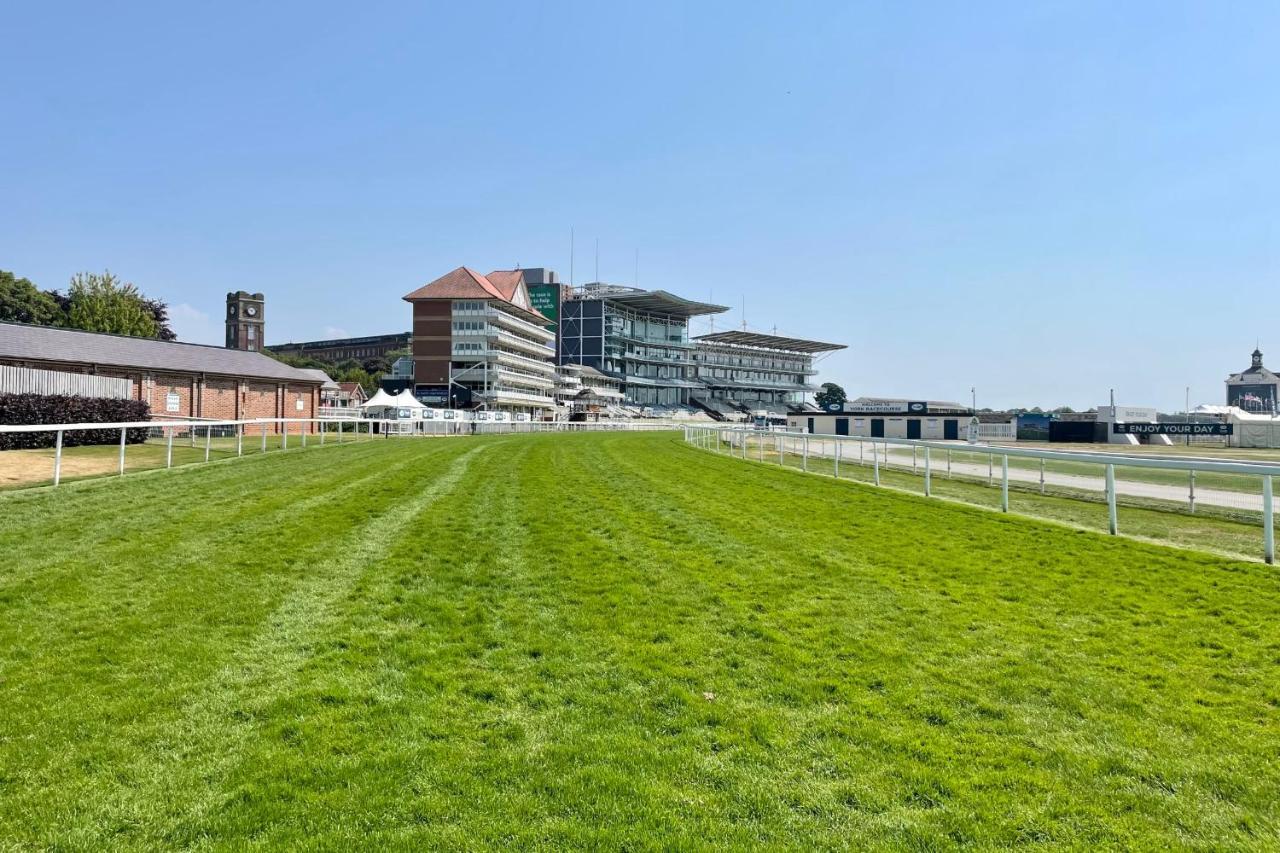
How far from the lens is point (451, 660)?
195 inches

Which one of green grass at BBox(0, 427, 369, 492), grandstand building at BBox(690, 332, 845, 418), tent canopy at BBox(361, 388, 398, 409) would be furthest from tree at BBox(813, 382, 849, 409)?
green grass at BBox(0, 427, 369, 492)

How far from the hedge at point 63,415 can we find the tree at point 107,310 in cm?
3686

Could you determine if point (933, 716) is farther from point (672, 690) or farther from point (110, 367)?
point (110, 367)

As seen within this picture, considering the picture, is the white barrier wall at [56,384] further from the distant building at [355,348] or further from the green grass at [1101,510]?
the distant building at [355,348]

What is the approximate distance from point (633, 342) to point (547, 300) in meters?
16.1

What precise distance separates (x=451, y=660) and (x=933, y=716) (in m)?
2.94

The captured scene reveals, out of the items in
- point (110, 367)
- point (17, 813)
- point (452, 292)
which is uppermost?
point (452, 292)

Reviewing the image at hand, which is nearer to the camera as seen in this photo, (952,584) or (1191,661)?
(1191,661)

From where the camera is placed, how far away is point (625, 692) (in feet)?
14.6

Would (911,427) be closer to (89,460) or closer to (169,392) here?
(169,392)

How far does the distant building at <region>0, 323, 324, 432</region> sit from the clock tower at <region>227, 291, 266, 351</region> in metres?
112

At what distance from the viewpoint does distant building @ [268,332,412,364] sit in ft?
555

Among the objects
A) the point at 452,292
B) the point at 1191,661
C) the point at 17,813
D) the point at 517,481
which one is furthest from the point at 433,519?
the point at 452,292

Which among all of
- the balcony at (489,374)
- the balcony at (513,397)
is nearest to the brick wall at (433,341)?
the balcony at (489,374)
